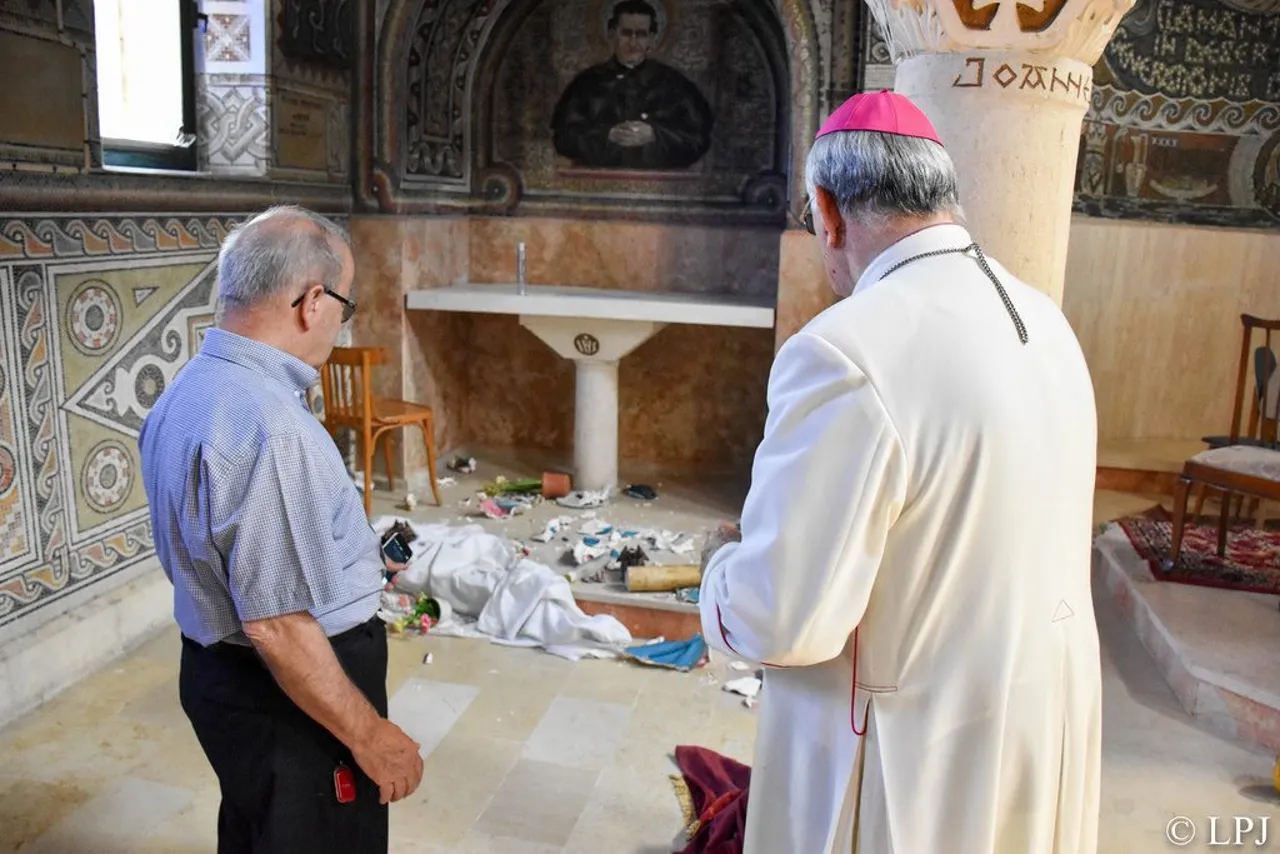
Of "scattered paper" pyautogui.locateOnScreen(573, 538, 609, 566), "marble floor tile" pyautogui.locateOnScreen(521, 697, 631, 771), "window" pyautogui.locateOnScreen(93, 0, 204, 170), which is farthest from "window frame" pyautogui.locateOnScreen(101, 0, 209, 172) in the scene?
"marble floor tile" pyautogui.locateOnScreen(521, 697, 631, 771)

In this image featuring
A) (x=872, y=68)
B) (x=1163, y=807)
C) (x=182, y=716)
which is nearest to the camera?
(x=1163, y=807)

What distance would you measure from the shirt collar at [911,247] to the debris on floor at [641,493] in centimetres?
491

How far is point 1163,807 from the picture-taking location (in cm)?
323

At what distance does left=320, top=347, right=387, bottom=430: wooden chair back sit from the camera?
18.1ft

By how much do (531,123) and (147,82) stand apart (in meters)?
2.65

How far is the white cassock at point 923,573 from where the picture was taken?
4.54 ft

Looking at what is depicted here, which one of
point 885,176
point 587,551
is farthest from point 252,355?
point 587,551

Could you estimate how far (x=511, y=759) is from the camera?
349cm

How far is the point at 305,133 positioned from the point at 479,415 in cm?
253

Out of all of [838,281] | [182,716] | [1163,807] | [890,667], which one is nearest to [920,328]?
[838,281]

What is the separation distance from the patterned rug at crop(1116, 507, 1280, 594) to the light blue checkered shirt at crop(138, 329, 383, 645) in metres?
4.37

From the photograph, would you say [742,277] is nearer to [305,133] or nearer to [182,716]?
[305,133]

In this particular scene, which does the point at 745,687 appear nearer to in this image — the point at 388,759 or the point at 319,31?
the point at 388,759

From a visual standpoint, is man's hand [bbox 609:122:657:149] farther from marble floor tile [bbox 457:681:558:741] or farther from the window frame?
marble floor tile [bbox 457:681:558:741]
